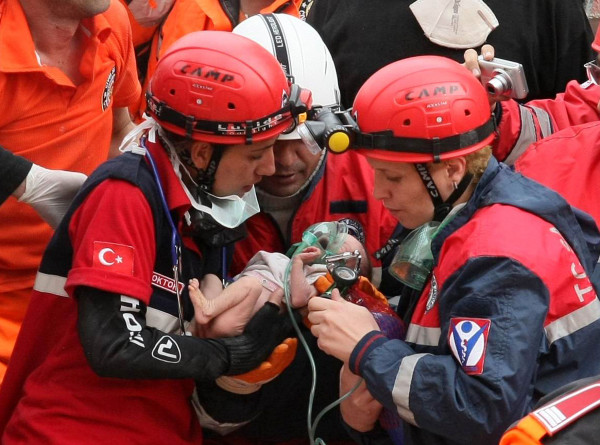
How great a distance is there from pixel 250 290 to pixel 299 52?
3.74 feet

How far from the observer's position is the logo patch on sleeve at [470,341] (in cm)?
257

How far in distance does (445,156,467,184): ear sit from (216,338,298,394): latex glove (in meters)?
0.77

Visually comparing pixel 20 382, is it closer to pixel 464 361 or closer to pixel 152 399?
pixel 152 399

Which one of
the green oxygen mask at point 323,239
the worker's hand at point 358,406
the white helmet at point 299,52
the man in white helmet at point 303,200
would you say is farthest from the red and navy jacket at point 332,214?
the worker's hand at point 358,406

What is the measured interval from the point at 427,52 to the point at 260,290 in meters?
1.86

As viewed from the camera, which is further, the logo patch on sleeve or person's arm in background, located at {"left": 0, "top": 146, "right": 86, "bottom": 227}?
person's arm in background, located at {"left": 0, "top": 146, "right": 86, "bottom": 227}

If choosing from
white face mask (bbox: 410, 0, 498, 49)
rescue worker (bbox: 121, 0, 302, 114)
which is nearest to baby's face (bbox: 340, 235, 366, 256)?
white face mask (bbox: 410, 0, 498, 49)

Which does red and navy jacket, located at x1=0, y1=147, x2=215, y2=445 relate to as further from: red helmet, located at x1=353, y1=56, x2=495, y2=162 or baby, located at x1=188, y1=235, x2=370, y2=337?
red helmet, located at x1=353, y1=56, x2=495, y2=162

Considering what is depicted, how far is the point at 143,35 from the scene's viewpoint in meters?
5.66

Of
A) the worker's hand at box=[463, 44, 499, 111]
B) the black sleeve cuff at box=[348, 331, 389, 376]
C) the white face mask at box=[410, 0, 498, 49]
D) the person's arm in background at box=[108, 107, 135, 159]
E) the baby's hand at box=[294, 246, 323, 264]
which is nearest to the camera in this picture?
the black sleeve cuff at box=[348, 331, 389, 376]

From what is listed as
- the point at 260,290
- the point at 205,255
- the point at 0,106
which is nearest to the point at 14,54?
the point at 0,106

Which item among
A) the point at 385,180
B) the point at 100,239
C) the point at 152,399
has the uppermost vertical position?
the point at 385,180

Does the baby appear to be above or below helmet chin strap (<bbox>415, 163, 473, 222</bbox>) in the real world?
below

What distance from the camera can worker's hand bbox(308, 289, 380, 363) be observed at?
9.45ft
